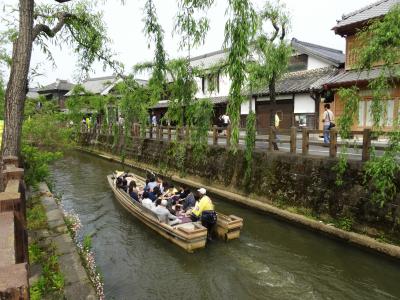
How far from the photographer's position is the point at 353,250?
9.08 meters

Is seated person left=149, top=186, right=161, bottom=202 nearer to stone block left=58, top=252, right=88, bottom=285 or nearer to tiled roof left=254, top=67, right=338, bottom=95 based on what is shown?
stone block left=58, top=252, right=88, bottom=285

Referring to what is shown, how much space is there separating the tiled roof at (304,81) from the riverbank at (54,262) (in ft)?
49.9

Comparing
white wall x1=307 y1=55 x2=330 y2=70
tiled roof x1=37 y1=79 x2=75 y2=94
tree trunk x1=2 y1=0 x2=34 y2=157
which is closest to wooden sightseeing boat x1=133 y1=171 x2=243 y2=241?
tree trunk x1=2 y1=0 x2=34 y2=157

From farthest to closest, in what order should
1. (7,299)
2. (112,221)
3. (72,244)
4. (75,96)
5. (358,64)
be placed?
(75,96)
(112,221)
(358,64)
(72,244)
(7,299)

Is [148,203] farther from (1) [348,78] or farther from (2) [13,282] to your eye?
(1) [348,78]

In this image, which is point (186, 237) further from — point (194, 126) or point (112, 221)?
point (112, 221)

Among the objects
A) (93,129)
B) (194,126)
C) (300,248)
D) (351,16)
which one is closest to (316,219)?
(300,248)

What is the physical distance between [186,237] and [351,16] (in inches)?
618

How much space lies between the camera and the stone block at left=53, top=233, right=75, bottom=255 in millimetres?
6577

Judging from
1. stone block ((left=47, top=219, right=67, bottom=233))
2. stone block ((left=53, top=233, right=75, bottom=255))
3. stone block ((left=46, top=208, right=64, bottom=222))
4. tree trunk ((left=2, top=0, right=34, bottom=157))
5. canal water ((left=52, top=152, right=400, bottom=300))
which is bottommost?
canal water ((left=52, top=152, right=400, bottom=300))

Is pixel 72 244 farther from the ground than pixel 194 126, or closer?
closer

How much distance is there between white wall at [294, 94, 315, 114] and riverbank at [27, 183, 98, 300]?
15.9 m

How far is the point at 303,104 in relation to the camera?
2017cm

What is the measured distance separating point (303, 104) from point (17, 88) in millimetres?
16821
